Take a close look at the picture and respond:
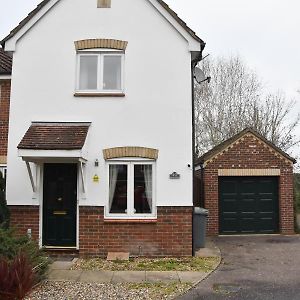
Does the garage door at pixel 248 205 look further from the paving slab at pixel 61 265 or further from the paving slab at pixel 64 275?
the paving slab at pixel 64 275

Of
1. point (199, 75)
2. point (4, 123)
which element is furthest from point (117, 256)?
point (199, 75)

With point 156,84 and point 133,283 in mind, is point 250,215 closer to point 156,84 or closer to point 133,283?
point 156,84

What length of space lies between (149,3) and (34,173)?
5376 mm

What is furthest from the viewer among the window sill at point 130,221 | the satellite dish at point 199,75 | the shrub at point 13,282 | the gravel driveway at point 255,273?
the satellite dish at point 199,75

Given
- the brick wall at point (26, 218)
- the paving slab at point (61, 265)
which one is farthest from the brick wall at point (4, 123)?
the paving slab at point (61, 265)

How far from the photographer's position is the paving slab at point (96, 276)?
8789 millimetres

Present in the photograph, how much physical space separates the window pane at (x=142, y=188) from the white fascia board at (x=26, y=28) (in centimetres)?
457

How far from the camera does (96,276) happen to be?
9117 mm

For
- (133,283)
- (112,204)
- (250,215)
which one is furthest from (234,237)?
(133,283)

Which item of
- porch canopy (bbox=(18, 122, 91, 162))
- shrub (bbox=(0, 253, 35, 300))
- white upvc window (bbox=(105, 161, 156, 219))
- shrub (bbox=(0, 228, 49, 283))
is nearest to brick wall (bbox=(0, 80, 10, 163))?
porch canopy (bbox=(18, 122, 91, 162))

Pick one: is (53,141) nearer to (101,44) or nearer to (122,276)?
(101,44)

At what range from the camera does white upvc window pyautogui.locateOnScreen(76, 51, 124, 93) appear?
452 inches

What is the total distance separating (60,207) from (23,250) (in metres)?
3.17

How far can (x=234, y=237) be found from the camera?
50.5 ft
